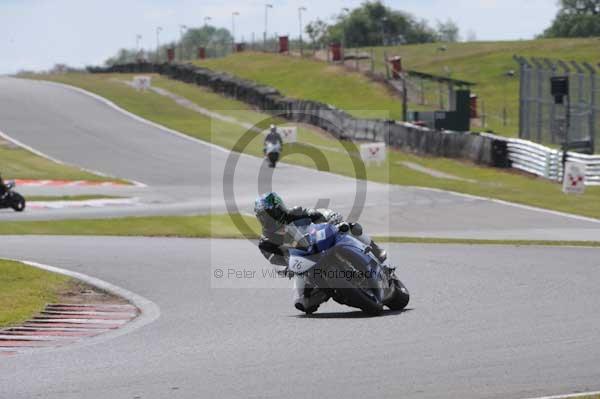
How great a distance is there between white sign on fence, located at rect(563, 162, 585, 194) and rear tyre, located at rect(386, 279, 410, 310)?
68.4 ft

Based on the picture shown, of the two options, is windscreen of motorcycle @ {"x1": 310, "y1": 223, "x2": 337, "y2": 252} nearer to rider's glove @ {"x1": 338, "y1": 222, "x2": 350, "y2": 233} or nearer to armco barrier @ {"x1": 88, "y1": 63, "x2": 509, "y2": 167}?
rider's glove @ {"x1": 338, "y1": 222, "x2": 350, "y2": 233}

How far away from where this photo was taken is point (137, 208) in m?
34.0

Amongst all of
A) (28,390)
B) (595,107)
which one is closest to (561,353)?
(28,390)

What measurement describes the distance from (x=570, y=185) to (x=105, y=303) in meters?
21.0

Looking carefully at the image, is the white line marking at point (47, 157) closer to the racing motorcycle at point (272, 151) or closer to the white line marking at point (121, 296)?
the racing motorcycle at point (272, 151)

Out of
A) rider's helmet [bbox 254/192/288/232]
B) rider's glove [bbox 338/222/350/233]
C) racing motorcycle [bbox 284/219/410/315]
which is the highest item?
rider's helmet [bbox 254/192/288/232]

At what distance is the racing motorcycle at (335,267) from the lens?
13.0m

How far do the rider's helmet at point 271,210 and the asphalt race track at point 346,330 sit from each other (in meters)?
1.15

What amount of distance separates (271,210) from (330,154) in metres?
37.7

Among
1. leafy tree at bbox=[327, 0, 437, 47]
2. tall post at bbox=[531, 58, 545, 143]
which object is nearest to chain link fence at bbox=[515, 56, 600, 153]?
tall post at bbox=[531, 58, 545, 143]

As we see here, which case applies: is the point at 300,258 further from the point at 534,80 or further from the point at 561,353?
the point at 534,80

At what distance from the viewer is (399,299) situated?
1375 cm

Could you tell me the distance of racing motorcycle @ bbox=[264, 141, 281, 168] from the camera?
44.1 metres

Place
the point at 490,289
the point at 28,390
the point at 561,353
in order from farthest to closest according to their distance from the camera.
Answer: the point at 490,289
the point at 561,353
the point at 28,390
